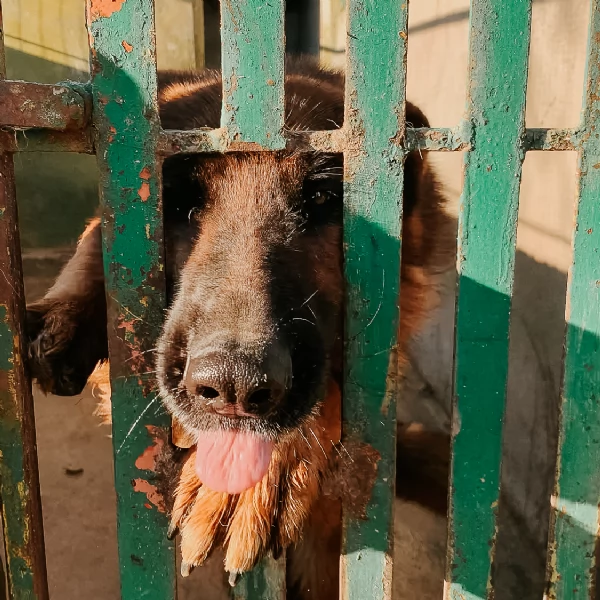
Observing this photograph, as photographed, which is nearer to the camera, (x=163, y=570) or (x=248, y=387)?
(x=248, y=387)

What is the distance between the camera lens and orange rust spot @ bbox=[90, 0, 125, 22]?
4.25 ft

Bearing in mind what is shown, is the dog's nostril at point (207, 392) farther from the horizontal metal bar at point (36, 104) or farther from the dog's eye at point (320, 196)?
the dog's eye at point (320, 196)

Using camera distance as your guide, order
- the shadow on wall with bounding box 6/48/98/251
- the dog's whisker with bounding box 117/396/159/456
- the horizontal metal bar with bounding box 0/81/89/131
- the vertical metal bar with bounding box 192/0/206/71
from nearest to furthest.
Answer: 1. the horizontal metal bar with bounding box 0/81/89/131
2. the dog's whisker with bounding box 117/396/159/456
3. the shadow on wall with bounding box 6/48/98/251
4. the vertical metal bar with bounding box 192/0/206/71

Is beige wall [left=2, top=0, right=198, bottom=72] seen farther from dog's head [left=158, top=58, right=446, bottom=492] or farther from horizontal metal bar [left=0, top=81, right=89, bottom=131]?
horizontal metal bar [left=0, top=81, right=89, bottom=131]

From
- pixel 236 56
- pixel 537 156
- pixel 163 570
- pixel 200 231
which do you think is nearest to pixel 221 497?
pixel 163 570

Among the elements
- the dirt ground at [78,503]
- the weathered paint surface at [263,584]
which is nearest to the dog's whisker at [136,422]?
the weathered paint surface at [263,584]

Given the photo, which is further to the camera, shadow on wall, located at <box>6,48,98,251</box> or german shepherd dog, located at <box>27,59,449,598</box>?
shadow on wall, located at <box>6,48,98,251</box>

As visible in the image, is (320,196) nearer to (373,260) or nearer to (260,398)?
(373,260)

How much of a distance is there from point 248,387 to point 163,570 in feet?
1.89

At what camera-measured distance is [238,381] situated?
134cm

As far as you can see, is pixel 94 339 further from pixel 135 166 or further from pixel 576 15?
pixel 576 15

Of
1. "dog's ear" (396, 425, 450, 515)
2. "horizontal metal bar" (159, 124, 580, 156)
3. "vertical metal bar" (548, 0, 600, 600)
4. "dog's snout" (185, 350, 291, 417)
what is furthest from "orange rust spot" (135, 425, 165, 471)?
"dog's ear" (396, 425, 450, 515)

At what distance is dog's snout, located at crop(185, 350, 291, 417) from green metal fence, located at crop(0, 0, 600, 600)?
0.17 m

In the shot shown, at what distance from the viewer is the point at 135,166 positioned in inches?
54.0
